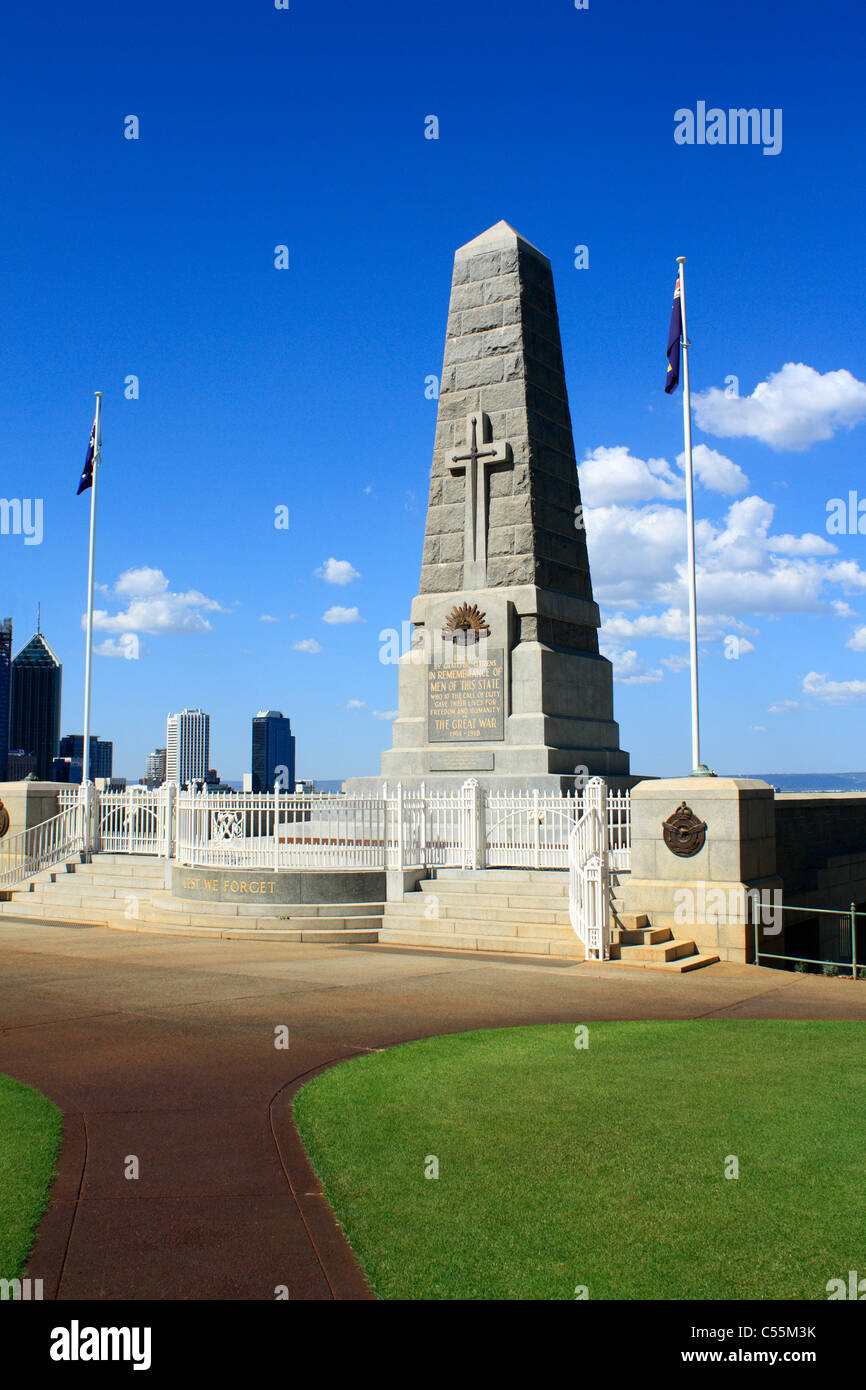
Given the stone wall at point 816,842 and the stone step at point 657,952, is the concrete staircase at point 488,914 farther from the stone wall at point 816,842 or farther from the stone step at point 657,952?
the stone wall at point 816,842

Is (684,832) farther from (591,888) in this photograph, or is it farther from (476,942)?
(476,942)

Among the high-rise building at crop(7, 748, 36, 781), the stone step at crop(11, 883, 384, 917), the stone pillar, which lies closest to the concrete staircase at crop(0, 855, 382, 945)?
the stone step at crop(11, 883, 384, 917)

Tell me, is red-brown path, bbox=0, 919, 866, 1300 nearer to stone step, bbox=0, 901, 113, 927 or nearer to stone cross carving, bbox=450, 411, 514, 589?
stone step, bbox=0, 901, 113, 927

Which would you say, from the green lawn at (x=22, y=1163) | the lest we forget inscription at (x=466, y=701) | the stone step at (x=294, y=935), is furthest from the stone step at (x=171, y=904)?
the green lawn at (x=22, y=1163)

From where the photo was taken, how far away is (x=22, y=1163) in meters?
5.16

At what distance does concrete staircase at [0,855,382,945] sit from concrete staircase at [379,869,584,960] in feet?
1.86

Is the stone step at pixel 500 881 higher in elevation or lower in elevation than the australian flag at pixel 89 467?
lower

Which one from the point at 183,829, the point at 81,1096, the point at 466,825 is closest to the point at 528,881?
the point at 466,825

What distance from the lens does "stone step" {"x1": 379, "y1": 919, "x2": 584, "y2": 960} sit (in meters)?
13.1

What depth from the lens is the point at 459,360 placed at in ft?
72.9

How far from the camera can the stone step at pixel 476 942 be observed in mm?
13101

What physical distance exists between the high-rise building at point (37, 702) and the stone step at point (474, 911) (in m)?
146
